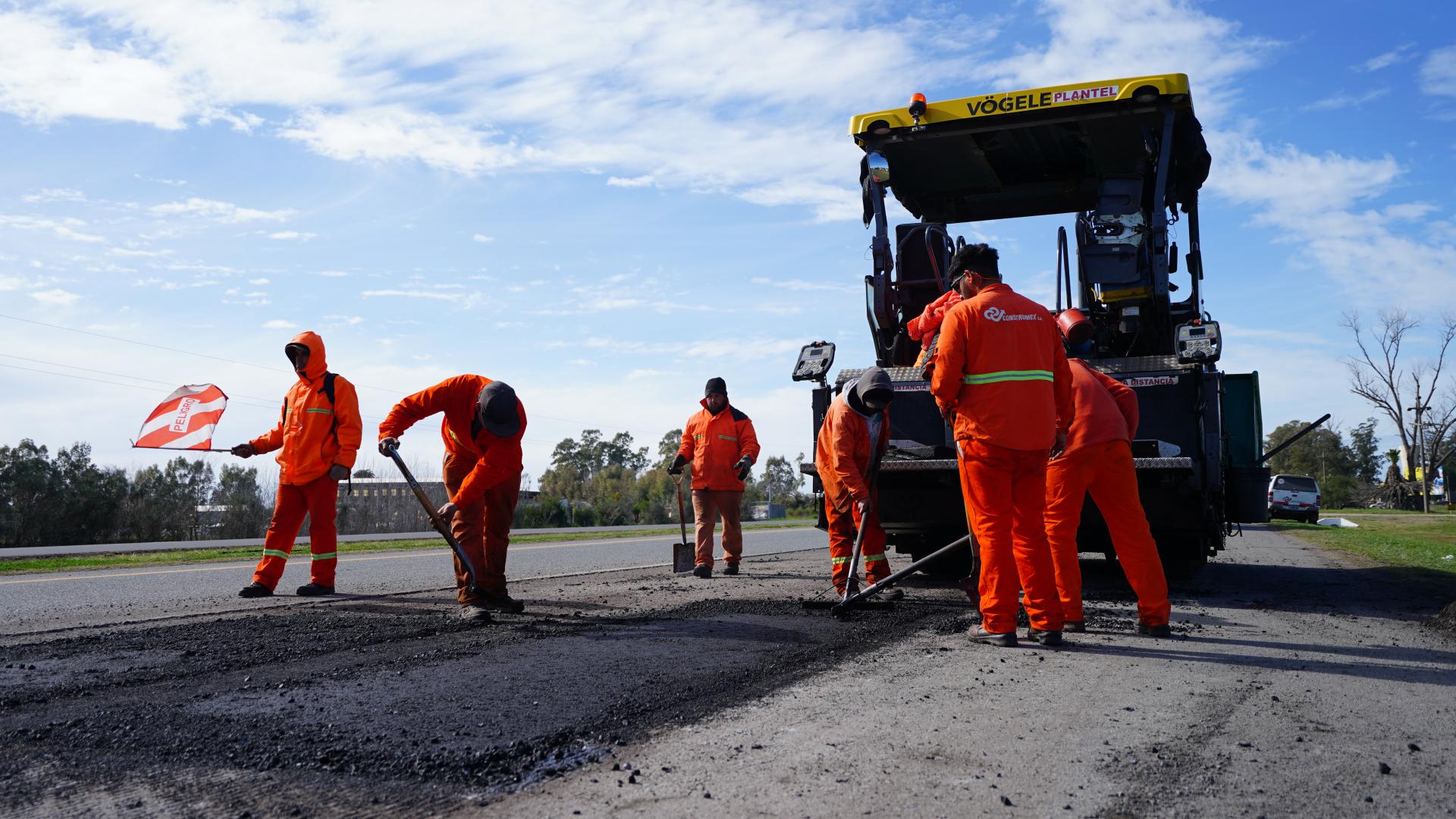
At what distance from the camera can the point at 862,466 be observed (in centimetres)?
723

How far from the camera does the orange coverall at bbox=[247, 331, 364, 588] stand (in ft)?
25.5

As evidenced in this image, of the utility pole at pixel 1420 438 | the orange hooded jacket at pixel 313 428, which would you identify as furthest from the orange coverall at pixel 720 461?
the utility pole at pixel 1420 438

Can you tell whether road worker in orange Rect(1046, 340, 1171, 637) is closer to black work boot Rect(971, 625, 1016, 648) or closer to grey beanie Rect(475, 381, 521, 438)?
black work boot Rect(971, 625, 1016, 648)

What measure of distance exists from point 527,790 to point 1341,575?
394 inches

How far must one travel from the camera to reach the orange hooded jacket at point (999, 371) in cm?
522

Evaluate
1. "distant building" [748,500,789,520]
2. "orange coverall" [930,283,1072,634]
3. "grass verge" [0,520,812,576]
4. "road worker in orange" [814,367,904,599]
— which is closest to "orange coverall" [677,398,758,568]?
"road worker in orange" [814,367,904,599]

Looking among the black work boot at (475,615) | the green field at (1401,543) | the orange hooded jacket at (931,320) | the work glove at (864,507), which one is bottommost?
the green field at (1401,543)

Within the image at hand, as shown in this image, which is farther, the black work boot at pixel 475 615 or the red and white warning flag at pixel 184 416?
the red and white warning flag at pixel 184 416

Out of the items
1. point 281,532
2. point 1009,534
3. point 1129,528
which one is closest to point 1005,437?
point 1009,534

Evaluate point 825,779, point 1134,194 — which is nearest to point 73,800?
point 825,779

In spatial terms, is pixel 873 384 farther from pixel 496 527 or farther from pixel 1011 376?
pixel 496 527

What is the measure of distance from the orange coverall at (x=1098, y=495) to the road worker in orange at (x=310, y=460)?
5.04m

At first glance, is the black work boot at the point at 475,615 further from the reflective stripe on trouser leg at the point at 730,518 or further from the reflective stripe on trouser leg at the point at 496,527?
the reflective stripe on trouser leg at the point at 730,518

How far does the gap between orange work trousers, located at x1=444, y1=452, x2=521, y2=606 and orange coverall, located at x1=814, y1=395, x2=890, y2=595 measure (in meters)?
2.12
